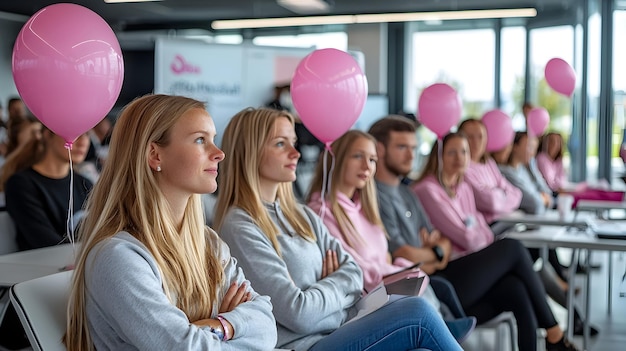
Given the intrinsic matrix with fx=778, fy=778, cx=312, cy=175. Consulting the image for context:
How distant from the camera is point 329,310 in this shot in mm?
2293

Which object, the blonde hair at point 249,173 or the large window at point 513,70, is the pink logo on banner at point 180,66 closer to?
the blonde hair at point 249,173

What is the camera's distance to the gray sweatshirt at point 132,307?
1627 millimetres

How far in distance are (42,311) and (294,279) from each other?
2.80 ft

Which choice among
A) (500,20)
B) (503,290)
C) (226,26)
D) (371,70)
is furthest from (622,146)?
(226,26)

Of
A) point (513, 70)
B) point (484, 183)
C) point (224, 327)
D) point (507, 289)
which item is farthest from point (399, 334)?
point (513, 70)

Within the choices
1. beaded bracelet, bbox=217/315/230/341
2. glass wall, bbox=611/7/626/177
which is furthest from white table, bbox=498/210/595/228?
glass wall, bbox=611/7/626/177

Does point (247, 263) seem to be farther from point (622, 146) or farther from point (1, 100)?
point (1, 100)

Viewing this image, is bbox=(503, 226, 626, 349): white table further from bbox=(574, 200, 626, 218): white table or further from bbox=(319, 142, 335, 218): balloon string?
bbox=(574, 200, 626, 218): white table

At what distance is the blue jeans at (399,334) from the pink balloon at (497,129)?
3499mm

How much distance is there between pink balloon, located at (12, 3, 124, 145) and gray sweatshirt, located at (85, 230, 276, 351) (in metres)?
0.43

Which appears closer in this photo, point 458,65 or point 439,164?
point 439,164

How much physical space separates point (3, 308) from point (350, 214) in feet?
4.33

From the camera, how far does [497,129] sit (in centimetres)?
546

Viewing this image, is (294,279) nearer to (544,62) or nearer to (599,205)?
(599,205)
